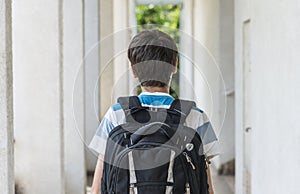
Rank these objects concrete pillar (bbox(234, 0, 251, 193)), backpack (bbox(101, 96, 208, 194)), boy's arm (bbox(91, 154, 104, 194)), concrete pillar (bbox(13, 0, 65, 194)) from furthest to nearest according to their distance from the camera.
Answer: concrete pillar (bbox(234, 0, 251, 193)) → concrete pillar (bbox(13, 0, 65, 194)) → boy's arm (bbox(91, 154, 104, 194)) → backpack (bbox(101, 96, 208, 194))

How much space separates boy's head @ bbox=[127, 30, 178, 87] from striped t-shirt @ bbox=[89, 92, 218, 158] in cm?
5

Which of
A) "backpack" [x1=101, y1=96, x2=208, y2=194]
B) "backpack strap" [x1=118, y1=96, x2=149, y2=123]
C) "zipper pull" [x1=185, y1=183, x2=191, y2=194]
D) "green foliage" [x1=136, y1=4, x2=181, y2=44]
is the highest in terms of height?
"green foliage" [x1=136, y1=4, x2=181, y2=44]

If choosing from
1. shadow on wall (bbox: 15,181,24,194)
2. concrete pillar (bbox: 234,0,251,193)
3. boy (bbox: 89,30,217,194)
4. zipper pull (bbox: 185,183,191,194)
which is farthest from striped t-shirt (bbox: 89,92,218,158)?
concrete pillar (bbox: 234,0,251,193)

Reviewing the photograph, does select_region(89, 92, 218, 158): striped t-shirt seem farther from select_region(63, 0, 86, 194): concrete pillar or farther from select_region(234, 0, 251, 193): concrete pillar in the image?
select_region(63, 0, 86, 194): concrete pillar

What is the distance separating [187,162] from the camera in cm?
182

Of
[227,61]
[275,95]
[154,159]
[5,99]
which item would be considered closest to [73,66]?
[227,61]

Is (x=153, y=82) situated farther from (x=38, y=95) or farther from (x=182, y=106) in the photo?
(x=38, y=95)

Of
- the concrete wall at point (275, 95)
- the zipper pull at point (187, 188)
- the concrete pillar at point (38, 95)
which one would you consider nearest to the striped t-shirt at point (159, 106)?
the zipper pull at point (187, 188)

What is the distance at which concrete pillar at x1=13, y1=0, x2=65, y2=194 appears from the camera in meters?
4.94

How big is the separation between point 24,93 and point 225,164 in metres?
3.90

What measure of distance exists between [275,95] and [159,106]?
2.25 metres

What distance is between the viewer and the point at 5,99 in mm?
2518

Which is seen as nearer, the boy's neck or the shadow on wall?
the boy's neck

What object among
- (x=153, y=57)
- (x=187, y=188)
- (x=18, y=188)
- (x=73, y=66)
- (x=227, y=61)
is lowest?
(x=18, y=188)
